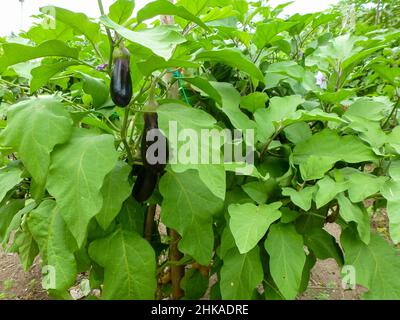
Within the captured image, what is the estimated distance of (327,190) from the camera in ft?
2.24

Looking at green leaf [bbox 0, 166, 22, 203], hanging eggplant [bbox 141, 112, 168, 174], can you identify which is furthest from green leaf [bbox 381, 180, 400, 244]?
green leaf [bbox 0, 166, 22, 203]

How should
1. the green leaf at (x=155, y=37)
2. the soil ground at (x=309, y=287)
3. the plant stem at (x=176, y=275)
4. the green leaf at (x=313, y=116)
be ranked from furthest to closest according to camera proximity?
1. the soil ground at (x=309, y=287)
2. the plant stem at (x=176, y=275)
3. the green leaf at (x=313, y=116)
4. the green leaf at (x=155, y=37)

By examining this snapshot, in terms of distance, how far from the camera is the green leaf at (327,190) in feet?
2.18

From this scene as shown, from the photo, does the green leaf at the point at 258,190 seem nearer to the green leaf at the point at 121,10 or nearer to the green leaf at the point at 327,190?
the green leaf at the point at 327,190

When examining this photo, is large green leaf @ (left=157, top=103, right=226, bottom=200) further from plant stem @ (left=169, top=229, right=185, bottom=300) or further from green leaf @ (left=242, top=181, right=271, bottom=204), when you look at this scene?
plant stem @ (left=169, top=229, right=185, bottom=300)

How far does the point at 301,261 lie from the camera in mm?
693

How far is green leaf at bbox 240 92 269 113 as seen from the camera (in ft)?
2.75

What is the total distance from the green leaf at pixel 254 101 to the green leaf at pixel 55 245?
1.62 feet

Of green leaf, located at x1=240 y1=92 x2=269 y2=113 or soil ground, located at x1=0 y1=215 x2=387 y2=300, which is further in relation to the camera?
soil ground, located at x1=0 y1=215 x2=387 y2=300

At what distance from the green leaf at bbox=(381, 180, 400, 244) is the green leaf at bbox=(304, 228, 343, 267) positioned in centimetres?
18

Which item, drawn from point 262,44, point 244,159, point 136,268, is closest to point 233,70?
point 262,44

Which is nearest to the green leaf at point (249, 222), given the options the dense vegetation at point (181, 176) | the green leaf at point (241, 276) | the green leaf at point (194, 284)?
the dense vegetation at point (181, 176)

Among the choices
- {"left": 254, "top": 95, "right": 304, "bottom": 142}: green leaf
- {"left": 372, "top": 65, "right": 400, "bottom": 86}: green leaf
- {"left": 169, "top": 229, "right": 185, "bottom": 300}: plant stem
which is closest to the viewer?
{"left": 254, "top": 95, "right": 304, "bottom": 142}: green leaf

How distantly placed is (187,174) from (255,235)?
0.66ft
